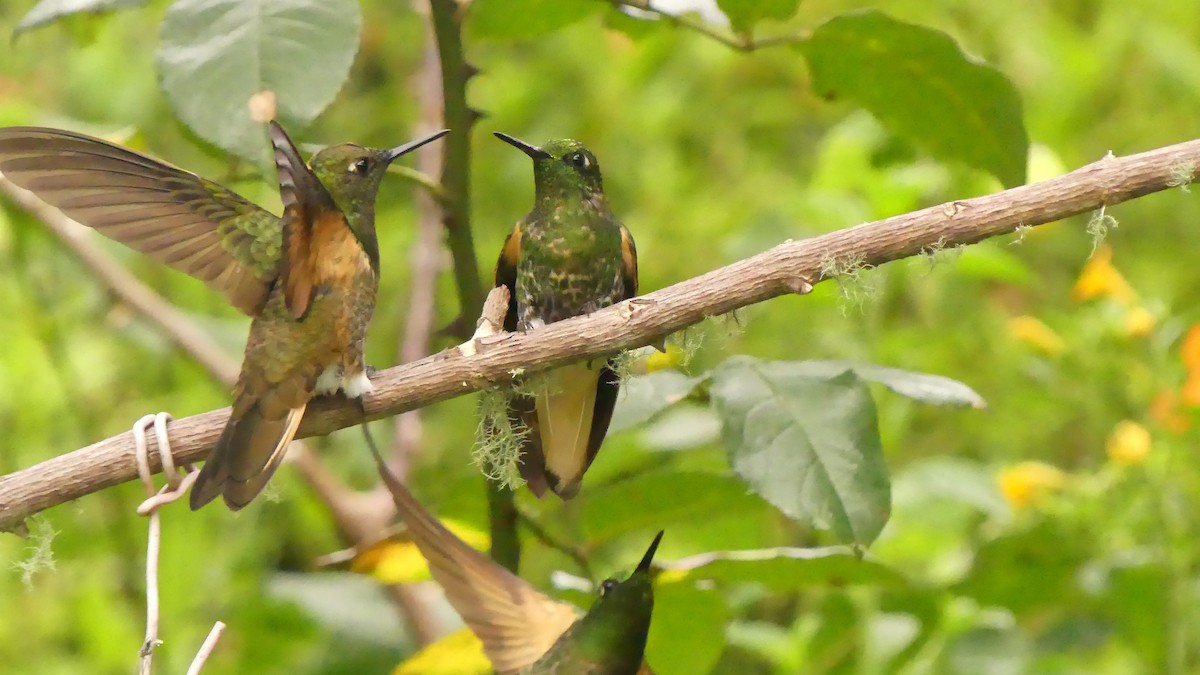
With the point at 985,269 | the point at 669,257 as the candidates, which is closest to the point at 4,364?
the point at 669,257

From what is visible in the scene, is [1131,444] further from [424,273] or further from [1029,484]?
[424,273]

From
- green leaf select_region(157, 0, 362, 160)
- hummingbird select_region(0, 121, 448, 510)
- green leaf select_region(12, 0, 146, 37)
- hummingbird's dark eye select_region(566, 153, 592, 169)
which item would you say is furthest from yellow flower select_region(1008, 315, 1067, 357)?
green leaf select_region(12, 0, 146, 37)

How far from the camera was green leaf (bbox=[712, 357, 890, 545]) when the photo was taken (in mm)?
1046

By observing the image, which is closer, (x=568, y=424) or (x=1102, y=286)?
(x=568, y=424)

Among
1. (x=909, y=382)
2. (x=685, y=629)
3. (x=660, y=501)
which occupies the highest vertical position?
(x=909, y=382)

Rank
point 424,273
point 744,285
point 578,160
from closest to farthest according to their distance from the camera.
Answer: point 744,285 → point 578,160 → point 424,273

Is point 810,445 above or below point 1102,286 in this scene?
above

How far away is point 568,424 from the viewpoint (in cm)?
125

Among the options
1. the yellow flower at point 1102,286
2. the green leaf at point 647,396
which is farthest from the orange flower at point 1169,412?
the green leaf at point 647,396

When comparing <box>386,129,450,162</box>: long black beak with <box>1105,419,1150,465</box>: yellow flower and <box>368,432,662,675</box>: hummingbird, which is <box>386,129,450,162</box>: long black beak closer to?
<box>368,432,662,675</box>: hummingbird

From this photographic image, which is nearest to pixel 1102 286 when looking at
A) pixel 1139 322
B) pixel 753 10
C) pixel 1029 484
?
pixel 1139 322

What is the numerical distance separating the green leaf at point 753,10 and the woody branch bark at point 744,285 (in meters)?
0.36

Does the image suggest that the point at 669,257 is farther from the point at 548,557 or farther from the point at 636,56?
the point at 548,557

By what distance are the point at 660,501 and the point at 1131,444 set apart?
0.71 m
